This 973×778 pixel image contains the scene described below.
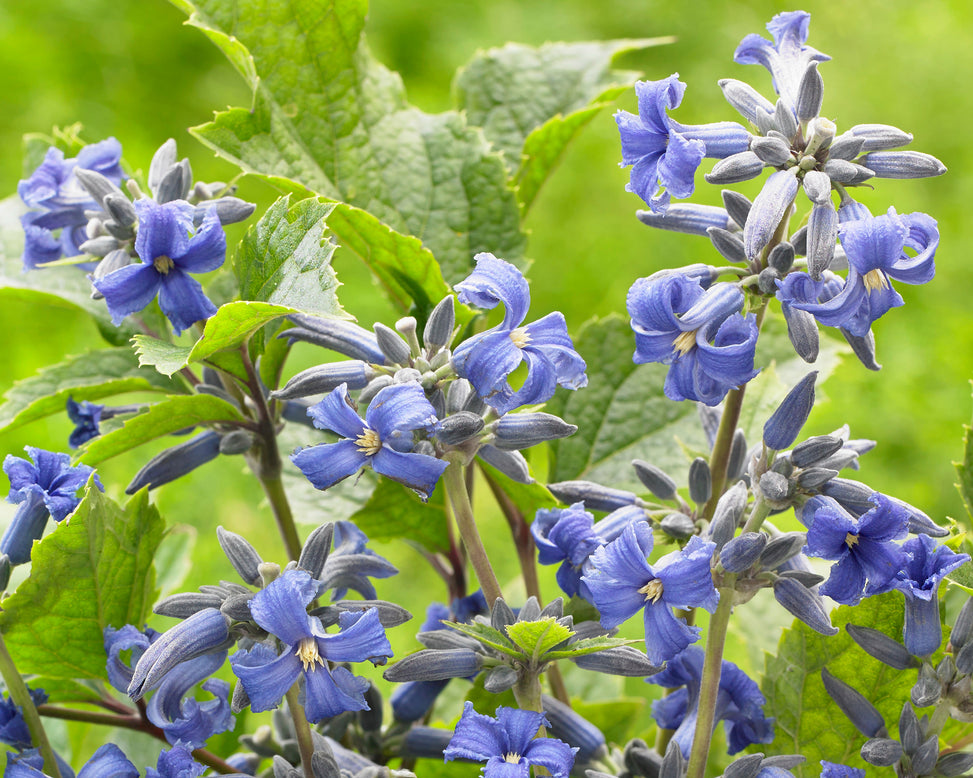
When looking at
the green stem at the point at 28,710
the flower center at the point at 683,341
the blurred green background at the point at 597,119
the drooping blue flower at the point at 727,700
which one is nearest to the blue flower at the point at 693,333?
the flower center at the point at 683,341

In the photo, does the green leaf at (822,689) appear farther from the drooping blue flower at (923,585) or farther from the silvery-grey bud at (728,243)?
the silvery-grey bud at (728,243)

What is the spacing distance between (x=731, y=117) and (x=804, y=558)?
214 cm

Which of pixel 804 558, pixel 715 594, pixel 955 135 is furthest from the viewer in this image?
pixel 955 135

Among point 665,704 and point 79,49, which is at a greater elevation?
point 79,49

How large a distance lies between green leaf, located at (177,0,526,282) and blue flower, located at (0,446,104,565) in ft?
0.95

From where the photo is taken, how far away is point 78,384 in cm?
107

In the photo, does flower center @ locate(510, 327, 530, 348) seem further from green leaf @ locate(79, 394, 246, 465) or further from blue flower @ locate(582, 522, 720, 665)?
green leaf @ locate(79, 394, 246, 465)

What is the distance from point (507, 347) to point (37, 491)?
0.38 meters

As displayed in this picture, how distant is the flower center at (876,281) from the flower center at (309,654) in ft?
1.36

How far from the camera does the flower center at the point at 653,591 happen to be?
71cm

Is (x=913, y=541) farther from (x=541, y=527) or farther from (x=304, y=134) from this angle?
(x=304, y=134)

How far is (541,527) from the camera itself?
83 centimetres

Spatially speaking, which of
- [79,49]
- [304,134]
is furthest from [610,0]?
[304,134]

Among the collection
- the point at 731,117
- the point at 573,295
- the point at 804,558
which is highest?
the point at 731,117
